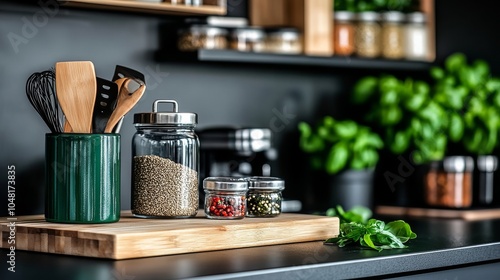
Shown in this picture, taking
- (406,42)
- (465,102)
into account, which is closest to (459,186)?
(465,102)

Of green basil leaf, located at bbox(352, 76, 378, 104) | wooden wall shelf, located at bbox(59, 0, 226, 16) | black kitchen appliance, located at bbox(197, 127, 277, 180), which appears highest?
wooden wall shelf, located at bbox(59, 0, 226, 16)

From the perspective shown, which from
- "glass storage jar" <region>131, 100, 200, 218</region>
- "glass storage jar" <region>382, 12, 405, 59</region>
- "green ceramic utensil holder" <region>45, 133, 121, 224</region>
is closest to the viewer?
"green ceramic utensil holder" <region>45, 133, 121, 224</region>

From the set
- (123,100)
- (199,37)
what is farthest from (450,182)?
(123,100)

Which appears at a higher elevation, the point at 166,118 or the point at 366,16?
the point at 366,16

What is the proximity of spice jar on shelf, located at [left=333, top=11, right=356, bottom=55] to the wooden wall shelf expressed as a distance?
502 millimetres

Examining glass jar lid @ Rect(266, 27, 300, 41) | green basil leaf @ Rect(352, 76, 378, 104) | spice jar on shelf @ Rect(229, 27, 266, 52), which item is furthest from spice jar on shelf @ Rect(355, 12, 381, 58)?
spice jar on shelf @ Rect(229, 27, 266, 52)

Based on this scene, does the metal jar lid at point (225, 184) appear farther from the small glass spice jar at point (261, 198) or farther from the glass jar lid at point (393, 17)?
the glass jar lid at point (393, 17)

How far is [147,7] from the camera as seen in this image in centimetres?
218

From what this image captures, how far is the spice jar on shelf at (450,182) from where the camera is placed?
2.68m

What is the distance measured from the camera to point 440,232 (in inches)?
82.3

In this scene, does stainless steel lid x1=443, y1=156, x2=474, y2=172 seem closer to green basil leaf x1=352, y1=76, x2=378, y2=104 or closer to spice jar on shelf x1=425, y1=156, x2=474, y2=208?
spice jar on shelf x1=425, y1=156, x2=474, y2=208

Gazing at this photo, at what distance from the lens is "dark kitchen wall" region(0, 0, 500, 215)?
214cm

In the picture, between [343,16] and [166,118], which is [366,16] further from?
[166,118]

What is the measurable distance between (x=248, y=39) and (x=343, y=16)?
1.25 ft
